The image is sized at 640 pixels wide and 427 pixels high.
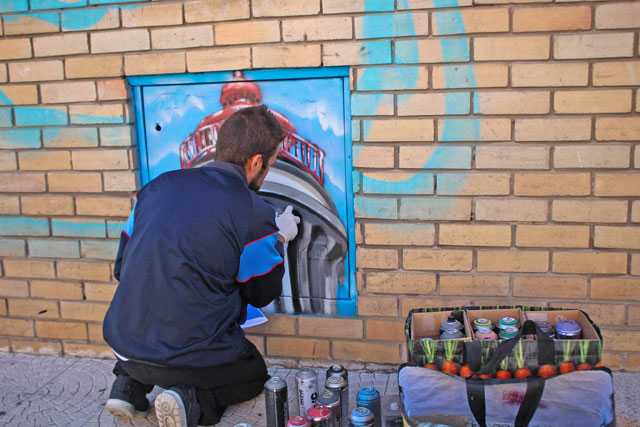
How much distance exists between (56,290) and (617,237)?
352 centimetres

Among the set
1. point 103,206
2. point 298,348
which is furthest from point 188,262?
point 103,206

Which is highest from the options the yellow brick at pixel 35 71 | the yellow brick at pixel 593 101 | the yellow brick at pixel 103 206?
the yellow brick at pixel 35 71

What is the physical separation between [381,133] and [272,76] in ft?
2.45

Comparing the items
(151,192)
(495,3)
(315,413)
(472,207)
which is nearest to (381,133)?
(472,207)

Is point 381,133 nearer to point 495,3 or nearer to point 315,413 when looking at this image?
point 495,3

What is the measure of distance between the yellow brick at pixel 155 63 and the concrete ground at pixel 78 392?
6.31 feet

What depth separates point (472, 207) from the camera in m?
3.13

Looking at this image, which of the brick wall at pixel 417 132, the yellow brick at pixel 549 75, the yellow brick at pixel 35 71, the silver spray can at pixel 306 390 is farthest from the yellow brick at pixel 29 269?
A: the yellow brick at pixel 549 75

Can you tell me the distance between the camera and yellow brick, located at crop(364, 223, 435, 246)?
3209 millimetres

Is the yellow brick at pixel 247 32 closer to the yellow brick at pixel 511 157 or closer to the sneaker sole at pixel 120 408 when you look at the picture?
the yellow brick at pixel 511 157

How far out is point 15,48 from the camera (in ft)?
11.7

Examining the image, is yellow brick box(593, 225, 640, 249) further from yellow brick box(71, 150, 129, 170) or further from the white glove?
yellow brick box(71, 150, 129, 170)

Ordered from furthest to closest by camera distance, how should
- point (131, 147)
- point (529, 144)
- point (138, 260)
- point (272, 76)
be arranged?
point (131, 147) < point (272, 76) < point (529, 144) < point (138, 260)

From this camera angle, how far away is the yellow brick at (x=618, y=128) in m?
2.93
